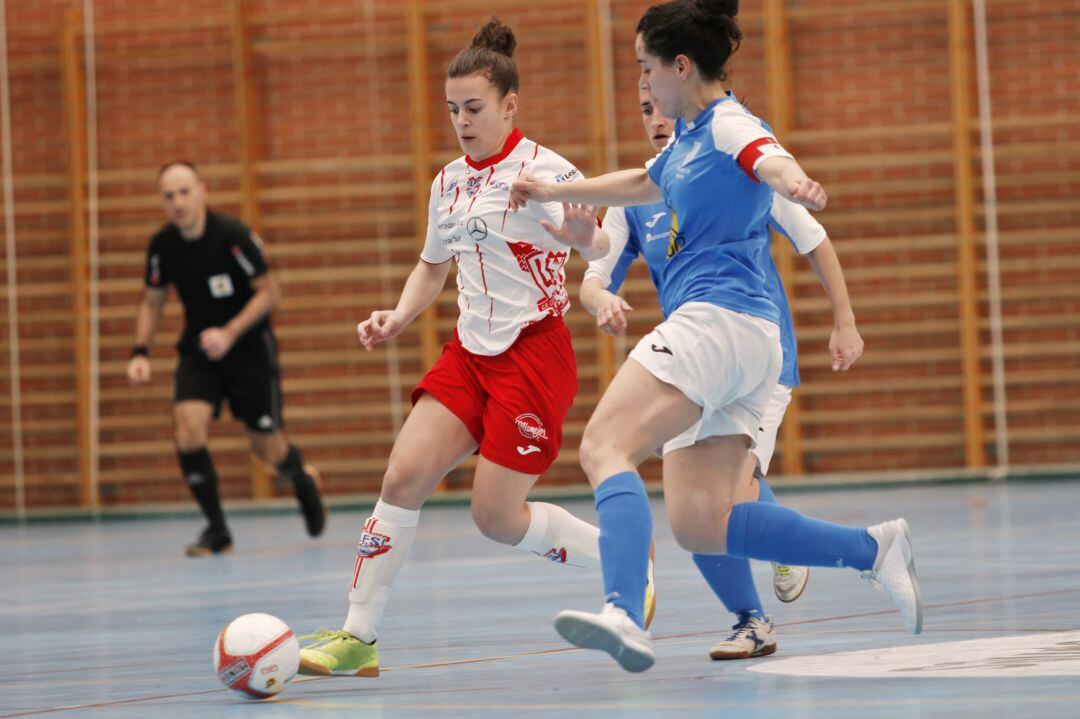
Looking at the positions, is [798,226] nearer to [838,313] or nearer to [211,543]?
[838,313]

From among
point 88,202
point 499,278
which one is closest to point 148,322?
point 88,202

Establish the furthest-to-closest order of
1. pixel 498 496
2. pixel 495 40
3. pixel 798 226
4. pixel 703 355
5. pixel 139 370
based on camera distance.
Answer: pixel 139 370
pixel 495 40
pixel 498 496
pixel 798 226
pixel 703 355

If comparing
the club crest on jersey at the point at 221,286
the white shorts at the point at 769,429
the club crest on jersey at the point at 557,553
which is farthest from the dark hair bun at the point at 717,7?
the club crest on jersey at the point at 221,286

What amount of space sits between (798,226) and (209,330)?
4627 millimetres

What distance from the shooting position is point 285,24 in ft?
38.3

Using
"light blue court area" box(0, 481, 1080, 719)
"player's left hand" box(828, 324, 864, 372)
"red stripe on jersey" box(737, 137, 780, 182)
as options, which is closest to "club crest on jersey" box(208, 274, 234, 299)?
"light blue court area" box(0, 481, 1080, 719)

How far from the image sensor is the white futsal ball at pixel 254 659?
3.42m

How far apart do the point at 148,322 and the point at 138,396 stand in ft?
11.4

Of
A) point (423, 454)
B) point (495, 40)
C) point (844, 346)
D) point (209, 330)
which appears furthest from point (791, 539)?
point (209, 330)

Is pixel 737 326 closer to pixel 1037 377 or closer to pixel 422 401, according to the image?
pixel 422 401

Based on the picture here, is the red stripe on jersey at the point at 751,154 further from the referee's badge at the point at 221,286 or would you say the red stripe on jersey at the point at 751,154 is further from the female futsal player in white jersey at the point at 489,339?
the referee's badge at the point at 221,286

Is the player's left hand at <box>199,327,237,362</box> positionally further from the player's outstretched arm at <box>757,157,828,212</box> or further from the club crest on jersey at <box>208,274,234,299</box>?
the player's outstretched arm at <box>757,157,828,212</box>

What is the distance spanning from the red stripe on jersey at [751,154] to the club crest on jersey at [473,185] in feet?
3.42

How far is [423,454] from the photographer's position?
395 centimetres
